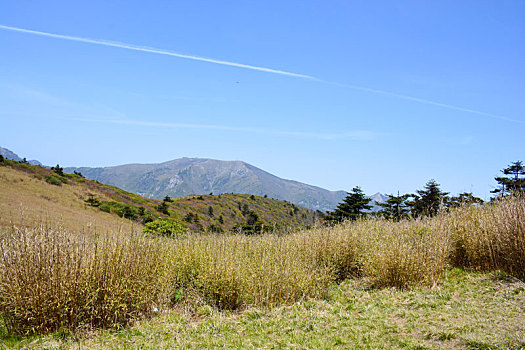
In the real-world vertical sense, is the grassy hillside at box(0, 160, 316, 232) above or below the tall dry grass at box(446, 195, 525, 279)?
below

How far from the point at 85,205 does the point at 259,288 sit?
23.6 metres

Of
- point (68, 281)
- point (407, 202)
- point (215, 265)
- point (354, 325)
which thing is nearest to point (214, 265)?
point (215, 265)

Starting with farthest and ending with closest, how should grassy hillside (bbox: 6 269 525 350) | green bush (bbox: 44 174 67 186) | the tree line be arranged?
1. green bush (bbox: 44 174 67 186)
2. the tree line
3. grassy hillside (bbox: 6 269 525 350)

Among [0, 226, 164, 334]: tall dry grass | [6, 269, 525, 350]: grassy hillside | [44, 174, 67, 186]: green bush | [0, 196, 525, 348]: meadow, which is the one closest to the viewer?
[6, 269, 525, 350]: grassy hillside

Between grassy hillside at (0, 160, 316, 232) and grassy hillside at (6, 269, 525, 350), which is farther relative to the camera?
grassy hillside at (0, 160, 316, 232)

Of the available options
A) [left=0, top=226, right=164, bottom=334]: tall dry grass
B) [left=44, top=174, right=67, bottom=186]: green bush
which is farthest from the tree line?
[left=44, top=174, right=67, bottom=186]: green bush

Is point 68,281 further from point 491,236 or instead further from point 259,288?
point 491,236

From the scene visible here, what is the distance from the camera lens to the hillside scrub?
4.62 metres

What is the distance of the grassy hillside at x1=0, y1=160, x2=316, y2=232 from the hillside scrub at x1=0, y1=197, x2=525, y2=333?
17.0 feet

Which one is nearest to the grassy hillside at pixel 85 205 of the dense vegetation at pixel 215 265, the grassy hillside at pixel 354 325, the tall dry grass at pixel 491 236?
the dense vegetation at pixel 215 265

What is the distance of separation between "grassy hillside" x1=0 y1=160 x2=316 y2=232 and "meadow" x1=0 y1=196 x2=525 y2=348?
236 inches

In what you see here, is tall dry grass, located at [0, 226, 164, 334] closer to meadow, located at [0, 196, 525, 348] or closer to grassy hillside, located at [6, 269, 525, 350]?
meadow, located at [0, 196, 525, 348]

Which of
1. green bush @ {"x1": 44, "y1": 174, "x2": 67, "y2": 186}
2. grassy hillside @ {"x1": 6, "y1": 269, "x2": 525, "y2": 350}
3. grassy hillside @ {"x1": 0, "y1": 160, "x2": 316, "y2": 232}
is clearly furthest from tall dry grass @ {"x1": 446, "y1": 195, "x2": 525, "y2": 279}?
green bush @ {"x1": 44, "y1": 174, "x2": 67, "y2": 186}

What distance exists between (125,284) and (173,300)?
1.27m
